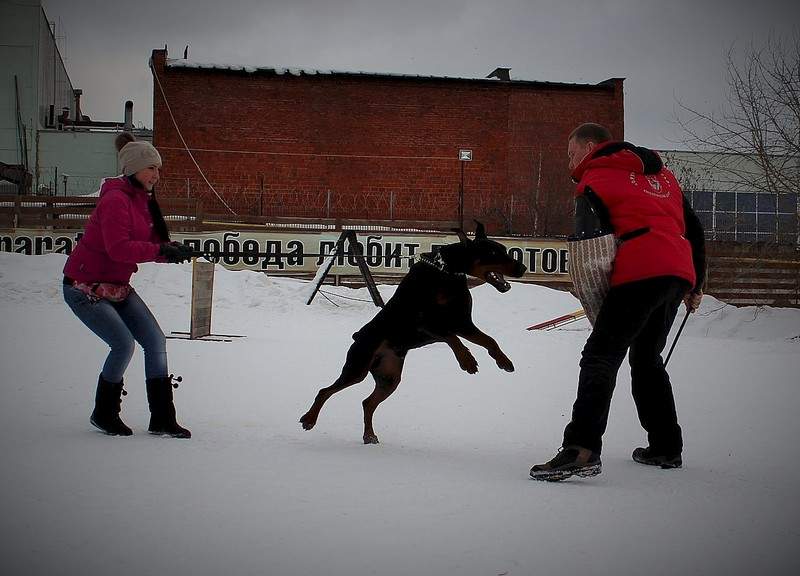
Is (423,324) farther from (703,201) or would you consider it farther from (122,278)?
(703,201)

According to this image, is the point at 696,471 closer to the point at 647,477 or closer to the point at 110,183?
the point at 647,477

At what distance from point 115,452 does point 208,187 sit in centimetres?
2031

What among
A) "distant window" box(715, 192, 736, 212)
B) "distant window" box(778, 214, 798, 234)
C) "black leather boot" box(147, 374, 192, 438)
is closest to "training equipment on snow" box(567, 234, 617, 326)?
"black leather boot" box(147, 374, 192, 438)

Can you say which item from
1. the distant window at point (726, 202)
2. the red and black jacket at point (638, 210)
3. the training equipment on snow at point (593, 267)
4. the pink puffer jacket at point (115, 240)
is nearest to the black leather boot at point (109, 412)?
the pink puffer jacket at point (115, 240)

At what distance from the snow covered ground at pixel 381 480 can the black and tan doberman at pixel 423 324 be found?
0.41 metres

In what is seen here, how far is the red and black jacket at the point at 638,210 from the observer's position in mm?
4219

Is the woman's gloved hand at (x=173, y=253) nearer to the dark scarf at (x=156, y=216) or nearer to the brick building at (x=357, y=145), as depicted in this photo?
the dark scarf at (x=156, y=216)

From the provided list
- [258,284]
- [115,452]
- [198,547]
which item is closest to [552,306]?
[258,284]

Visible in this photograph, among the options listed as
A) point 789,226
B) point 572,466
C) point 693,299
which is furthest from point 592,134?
point 789,226

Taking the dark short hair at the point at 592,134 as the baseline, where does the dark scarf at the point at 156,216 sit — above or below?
below

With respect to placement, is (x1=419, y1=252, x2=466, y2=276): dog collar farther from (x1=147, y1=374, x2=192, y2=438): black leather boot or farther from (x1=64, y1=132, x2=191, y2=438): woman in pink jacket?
(x1=147, y1=374, x2=192, y2=438): black leather boot

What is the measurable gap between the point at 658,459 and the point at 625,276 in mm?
1064

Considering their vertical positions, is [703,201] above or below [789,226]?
above

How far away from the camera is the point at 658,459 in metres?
4.59
